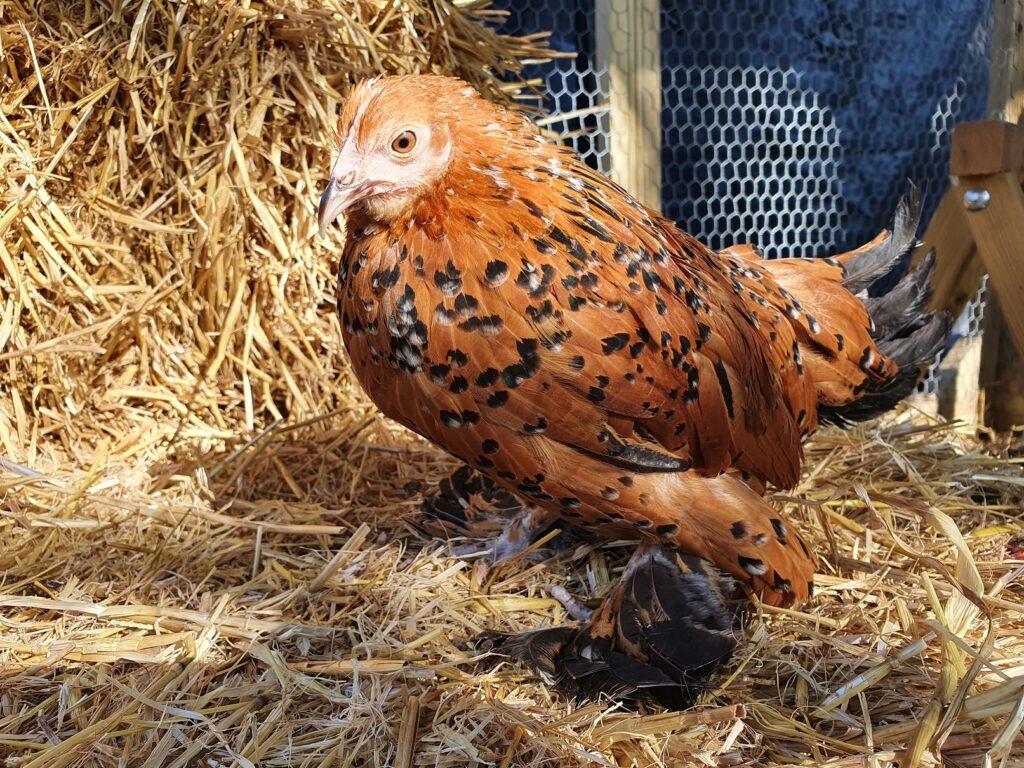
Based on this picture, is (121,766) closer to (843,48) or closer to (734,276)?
(734,276)

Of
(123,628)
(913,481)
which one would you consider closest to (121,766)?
(123,628)

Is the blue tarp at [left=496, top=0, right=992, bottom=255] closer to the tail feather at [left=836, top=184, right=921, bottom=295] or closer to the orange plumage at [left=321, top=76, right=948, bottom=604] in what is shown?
the tail feather at [left=836, top=184, right=921, bottom=295]

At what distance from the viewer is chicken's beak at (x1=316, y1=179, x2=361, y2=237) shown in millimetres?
1361

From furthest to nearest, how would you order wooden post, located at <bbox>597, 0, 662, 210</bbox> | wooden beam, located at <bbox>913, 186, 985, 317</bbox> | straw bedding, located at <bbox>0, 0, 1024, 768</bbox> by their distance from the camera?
wooden post, located at <bbox>597, 0, 662, 210</bbox>
wooden beam, located at <bbox>913, 186, 985, 317</bbox>
straw bedding, located at <bbox>0, 0, 1024, 768</bbox>

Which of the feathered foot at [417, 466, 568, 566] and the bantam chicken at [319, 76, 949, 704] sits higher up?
the bantam chicken at [319, 76, 949, 704]

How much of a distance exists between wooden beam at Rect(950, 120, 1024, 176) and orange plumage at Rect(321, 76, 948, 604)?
1.02 metres

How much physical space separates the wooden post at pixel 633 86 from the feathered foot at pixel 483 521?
1340 mm

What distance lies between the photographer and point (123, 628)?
1612 millimetres

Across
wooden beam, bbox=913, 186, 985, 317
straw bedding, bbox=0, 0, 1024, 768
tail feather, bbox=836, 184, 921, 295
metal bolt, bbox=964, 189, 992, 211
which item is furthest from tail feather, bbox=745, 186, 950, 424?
wooden beam, bbox=913, 186, 985, 317

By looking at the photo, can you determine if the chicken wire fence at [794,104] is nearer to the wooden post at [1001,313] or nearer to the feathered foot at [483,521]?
the wooden post at [1001,313]

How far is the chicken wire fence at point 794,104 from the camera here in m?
2.96

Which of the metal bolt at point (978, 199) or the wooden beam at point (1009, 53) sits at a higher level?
the wooden beam at point (1009, 53)

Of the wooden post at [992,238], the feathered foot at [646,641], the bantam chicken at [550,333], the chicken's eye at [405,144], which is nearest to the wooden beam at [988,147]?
the wooden post at [992,238]

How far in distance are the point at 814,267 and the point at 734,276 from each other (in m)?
0.39
